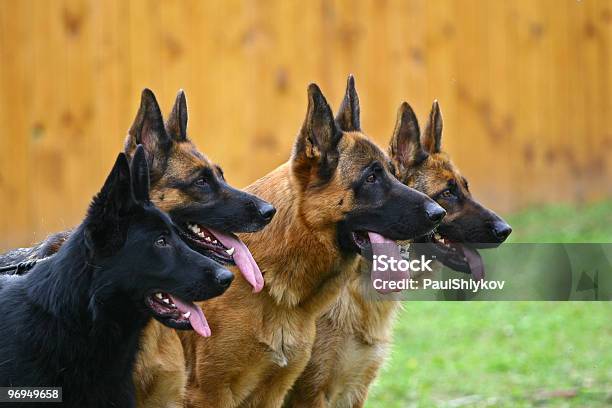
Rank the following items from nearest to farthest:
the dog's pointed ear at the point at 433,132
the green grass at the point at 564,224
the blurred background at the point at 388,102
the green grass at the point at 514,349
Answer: the dog's pointed ear at the point at 433,132
the green grass at the point at 514,349
the blurred background at the point at 388,102
the green grass at the point at 564,224

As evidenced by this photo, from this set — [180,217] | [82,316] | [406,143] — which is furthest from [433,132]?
[82,316]

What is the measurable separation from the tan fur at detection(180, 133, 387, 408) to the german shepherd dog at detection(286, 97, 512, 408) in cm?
39

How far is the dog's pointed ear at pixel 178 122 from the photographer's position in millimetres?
5484

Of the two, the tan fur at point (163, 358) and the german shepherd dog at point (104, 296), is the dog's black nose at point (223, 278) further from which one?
the tan fur at point (163, 358)

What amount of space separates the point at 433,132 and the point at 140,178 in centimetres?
253

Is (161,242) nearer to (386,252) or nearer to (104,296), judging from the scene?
(104,296)

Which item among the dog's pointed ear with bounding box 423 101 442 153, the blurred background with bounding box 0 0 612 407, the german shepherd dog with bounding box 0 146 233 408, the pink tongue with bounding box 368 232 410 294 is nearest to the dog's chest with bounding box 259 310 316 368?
the pink tongue with bounding box 368 232 410 294

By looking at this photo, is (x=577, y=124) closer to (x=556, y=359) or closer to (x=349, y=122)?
(x=556, y=359)

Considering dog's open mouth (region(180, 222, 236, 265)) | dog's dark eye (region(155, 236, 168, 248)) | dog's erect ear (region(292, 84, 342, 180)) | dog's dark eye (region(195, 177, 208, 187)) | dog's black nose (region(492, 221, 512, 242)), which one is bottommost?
dog's dark eye (region(155, 236, 168, 248))

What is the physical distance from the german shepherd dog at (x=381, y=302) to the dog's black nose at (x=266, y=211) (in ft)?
3.00

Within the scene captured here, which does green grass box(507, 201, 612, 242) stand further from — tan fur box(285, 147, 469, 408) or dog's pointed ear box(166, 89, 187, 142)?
dog's pointed ear box(166, 89, 187, 142)

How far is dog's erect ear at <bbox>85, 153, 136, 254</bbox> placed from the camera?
4.20 meters

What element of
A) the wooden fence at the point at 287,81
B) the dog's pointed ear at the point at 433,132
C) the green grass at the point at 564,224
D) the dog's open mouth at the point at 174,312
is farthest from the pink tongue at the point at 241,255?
the green grass at the point at 564,224

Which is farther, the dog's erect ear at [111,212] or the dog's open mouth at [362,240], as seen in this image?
the dog's open mouth at [362,240]
